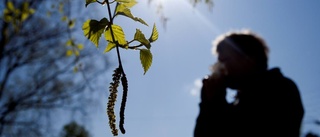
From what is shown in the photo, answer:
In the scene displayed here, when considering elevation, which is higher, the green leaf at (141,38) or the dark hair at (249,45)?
the dark hair at (249,45)

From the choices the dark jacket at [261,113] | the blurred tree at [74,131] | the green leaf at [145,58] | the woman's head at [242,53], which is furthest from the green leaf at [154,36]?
the blurred tree at [74,131]

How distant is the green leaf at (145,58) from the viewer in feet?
1.58

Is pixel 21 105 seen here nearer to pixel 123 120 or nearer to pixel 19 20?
pixel 19 20

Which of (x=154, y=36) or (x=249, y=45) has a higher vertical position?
(x=249, y=45)

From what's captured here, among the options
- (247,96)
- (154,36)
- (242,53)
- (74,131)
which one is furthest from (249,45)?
(74,131)

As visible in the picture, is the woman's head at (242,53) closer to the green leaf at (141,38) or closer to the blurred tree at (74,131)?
the green leaf at (141,38)

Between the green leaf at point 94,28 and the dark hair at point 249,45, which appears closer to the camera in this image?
the green leaf at point 94,28

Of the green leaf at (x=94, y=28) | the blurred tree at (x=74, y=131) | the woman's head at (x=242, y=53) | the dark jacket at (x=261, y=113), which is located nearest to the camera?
the green leaf at (x=94, y=28)

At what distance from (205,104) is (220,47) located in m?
0.24

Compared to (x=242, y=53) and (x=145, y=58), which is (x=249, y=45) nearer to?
(x=242, y=53)

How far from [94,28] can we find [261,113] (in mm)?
862

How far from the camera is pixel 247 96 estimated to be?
127 cm

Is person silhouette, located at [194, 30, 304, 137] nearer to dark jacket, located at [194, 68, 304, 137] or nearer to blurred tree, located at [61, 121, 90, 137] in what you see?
dark jacket, located at [194, 68, 304, 137]

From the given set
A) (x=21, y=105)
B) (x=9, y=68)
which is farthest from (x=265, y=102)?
(x=21, y=105)
